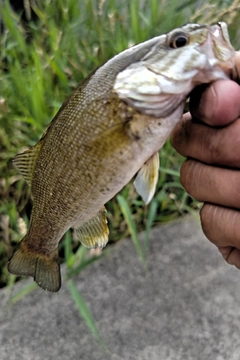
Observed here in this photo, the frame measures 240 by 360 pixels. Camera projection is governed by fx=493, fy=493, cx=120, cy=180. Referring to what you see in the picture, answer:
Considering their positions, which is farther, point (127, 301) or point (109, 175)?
point (127, 301)

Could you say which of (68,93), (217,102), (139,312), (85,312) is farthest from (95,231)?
(68,93)

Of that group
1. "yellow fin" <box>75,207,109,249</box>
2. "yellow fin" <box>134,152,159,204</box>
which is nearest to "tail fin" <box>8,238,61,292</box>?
"yellow fin" <box>75,207,109,249</box>

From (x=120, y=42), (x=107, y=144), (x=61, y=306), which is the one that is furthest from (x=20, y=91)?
(x=107, y=144)

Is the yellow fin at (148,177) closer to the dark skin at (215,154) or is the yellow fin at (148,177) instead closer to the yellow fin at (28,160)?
the dark skin at (215,154)

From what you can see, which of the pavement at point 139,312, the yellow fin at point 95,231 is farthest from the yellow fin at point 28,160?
the pavement at point 139,312

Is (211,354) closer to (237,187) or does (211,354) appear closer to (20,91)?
(237,187)

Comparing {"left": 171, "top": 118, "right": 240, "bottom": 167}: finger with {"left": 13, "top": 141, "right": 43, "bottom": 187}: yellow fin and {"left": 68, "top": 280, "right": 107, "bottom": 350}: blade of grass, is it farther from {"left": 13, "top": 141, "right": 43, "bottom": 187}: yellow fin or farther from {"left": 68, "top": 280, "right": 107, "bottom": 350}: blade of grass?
{"left": 68, "top": 280, "right": 107, "bottom": 350}: blade of grass
